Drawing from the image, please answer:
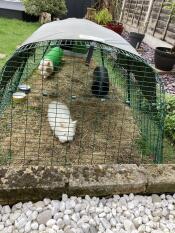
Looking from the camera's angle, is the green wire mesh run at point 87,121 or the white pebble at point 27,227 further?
the green wire mesh run at point 87,121

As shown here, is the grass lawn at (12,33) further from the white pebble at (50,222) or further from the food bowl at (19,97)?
the white pebble at (50,222)

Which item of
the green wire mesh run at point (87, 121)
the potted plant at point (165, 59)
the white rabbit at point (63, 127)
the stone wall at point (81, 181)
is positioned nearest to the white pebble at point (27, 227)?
the stone wall at point (81, 181)

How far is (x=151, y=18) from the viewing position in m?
10.5

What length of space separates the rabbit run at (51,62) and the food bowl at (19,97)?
0.42m

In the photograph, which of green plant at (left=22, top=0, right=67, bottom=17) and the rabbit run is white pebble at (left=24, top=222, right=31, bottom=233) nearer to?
the rabbit run

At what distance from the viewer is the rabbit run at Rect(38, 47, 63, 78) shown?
462cm

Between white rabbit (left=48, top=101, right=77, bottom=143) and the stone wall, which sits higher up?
the stone wall

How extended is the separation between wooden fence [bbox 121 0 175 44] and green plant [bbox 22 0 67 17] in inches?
112

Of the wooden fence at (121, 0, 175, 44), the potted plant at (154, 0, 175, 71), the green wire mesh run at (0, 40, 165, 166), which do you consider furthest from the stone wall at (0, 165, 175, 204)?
the wooden fence at (121, 0, 175, 44)

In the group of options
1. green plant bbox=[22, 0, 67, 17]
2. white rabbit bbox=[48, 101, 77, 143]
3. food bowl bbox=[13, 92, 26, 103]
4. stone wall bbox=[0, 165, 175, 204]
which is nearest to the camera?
stone wall bbox=[0, 165, 175, 204]

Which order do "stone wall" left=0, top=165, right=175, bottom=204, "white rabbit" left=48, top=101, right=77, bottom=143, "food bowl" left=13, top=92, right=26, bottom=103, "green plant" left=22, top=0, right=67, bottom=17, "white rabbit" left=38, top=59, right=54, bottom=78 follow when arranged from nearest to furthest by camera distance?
"stone wall" left=0, top=165, right=175, bottom=204 < "white rabbit" left=48, top=101, right=77, bottom=143 < "food bowl" left=13, top=92, right=26, bottom=103 < "white rabbit" left=38, top=59, right=54, bottom=78 < "green plant" left=22, top=0, right=67, bottom=17

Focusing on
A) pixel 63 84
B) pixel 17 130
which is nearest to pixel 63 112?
pixel 17 130

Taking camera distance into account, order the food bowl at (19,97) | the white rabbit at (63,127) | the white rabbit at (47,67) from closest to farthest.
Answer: the white rabbit at (63,127), the food bowl at (19,97), the white rabbit at (47,67)

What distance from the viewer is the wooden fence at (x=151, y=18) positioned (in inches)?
351
